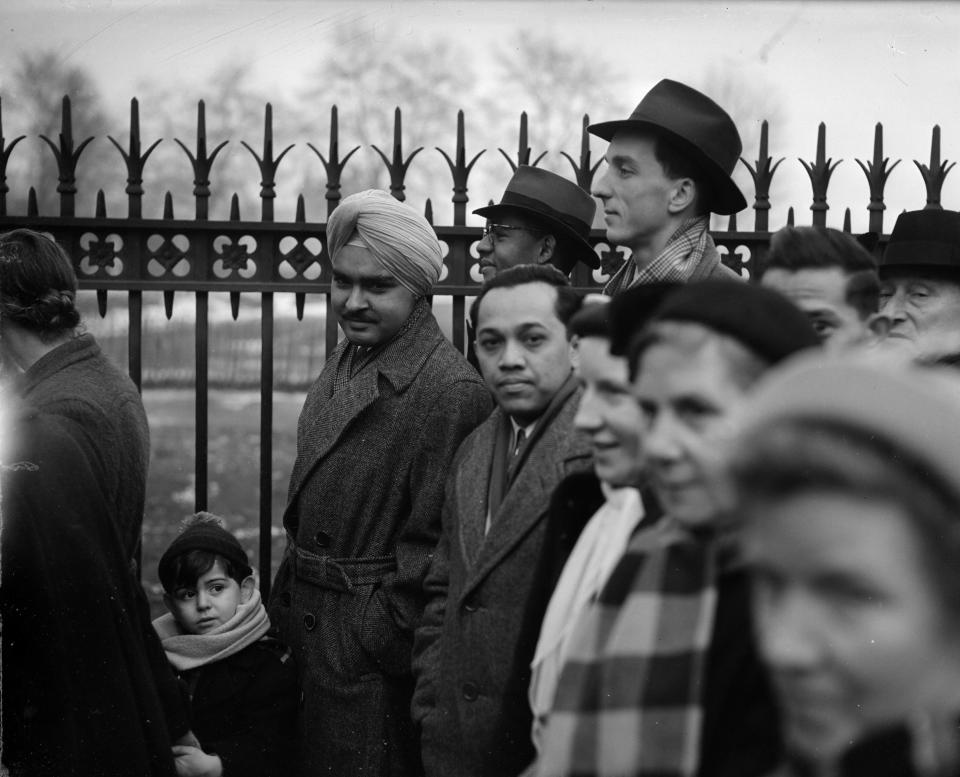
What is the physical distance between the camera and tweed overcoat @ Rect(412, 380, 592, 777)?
2527 millimetres

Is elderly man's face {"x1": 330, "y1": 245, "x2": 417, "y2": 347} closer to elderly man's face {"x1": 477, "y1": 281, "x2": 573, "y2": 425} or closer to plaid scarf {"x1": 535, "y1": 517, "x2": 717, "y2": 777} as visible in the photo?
elderly man's face {"x1": 477, "y1": 281, "x2": 573, "y2": 425}

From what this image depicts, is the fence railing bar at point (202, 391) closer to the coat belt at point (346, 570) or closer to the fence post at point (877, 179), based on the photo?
the coat belt at point (346, 570)

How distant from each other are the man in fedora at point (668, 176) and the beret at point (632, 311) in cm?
124

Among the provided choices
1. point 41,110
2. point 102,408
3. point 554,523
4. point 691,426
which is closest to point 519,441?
point 554,523

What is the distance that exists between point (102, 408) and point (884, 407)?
8.44 feet

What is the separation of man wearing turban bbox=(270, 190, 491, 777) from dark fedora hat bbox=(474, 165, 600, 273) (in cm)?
60

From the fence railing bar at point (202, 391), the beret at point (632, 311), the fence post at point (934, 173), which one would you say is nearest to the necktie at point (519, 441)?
the beret at point (632, 311)

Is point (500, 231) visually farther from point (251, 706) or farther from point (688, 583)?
point (688, 583)

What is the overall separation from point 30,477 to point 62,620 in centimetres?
36

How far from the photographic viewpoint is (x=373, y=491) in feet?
11.3

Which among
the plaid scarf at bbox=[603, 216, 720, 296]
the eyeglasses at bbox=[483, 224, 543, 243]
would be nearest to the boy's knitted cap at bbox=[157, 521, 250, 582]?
the eyeglasses at bbox=[483, 224, 543, 243]

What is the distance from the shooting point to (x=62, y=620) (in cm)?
274

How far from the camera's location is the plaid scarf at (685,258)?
9.71 ft

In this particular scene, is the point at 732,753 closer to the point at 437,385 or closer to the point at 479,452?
the point at 479,452
